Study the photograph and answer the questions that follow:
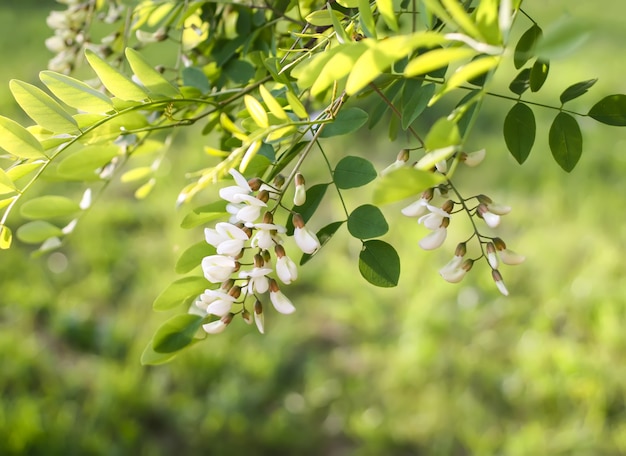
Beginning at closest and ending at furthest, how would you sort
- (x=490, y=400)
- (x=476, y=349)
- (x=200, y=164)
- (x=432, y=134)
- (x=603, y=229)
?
(x=432, y=134)
(x=490, y=400)
(x=476, y=349)
(x=603, y=229)
(x=200, y=164)

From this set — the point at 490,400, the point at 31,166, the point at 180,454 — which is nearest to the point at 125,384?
the point at 180,454

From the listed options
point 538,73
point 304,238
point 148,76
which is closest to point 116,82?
point 148,76

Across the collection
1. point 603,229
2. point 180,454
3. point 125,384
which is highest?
point 125,384

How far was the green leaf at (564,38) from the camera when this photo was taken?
22 cm

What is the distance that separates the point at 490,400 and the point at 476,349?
15cm

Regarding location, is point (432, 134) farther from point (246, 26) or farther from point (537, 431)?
point (537, 431)

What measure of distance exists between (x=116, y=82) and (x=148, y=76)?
18mm

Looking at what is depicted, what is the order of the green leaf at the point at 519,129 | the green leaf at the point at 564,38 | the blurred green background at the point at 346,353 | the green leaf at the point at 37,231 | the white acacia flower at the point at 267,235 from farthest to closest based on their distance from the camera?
the blurred green background at the point at 346,353, the green leaf at the point at 37,231, the green leaf at the point at 519,129, the white acacia flower at the point at 267,235, the green leaf at the point at 564,38

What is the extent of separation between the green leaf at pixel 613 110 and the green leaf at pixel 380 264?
0.47ft

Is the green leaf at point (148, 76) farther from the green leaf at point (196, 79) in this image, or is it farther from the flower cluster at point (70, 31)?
the flower cluster at point (70, 31)

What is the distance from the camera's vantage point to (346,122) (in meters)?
0.40

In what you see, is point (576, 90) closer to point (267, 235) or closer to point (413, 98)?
point (413, 98)

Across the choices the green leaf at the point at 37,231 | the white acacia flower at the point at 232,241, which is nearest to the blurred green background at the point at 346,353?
the green leaf at the point at 37,231

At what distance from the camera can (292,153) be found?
385 millimetres
